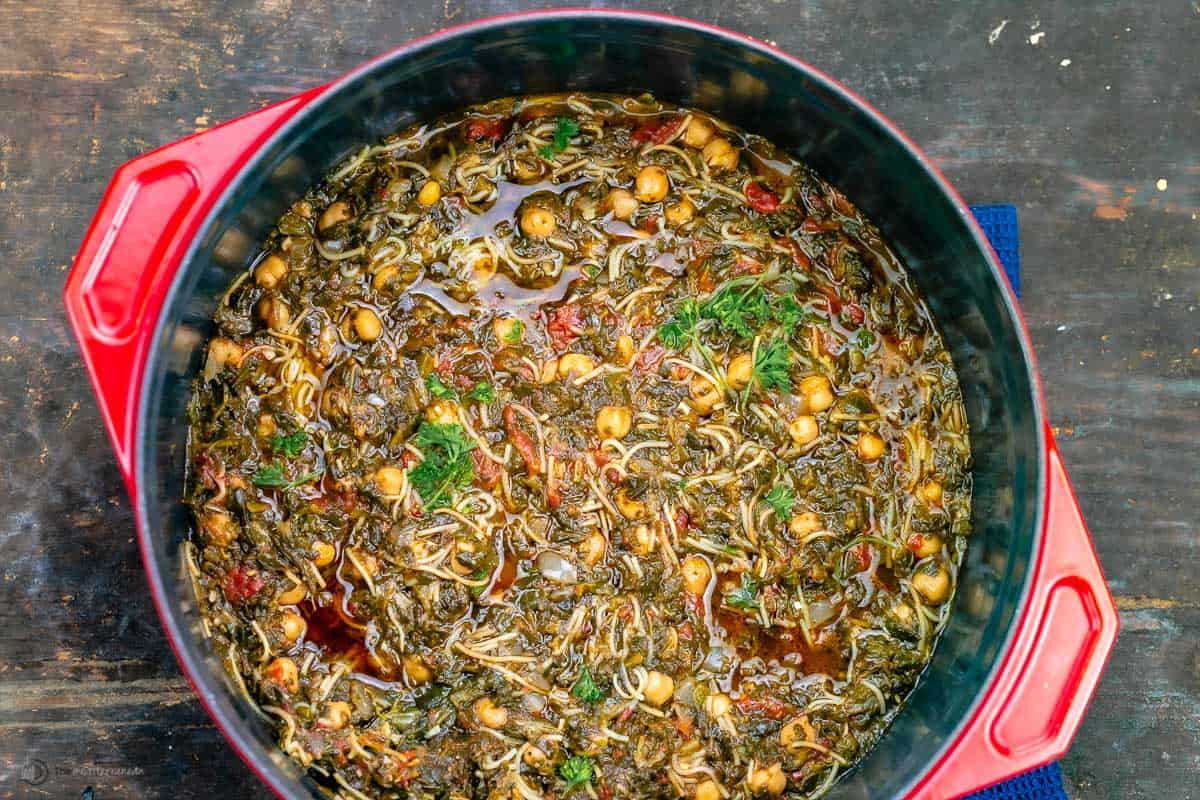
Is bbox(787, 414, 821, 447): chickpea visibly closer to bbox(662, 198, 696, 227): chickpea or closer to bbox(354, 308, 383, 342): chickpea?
bbox(662, 198, 696, 227): chickpea

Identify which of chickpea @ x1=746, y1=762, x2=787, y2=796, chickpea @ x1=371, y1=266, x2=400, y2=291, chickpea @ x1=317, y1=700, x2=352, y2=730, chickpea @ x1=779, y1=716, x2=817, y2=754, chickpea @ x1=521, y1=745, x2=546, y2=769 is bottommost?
chickpea @ x1=746, y1=762, x2=787, y2=796

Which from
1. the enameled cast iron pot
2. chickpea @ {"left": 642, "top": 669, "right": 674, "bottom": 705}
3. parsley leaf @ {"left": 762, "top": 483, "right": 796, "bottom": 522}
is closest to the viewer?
the enameled cast iron pot

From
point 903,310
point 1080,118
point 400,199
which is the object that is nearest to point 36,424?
point 400,199

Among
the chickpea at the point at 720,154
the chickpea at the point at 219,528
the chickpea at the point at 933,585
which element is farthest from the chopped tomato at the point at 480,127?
the chickpea at the point at 933,585

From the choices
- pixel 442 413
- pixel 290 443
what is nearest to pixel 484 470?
pixel 442 413

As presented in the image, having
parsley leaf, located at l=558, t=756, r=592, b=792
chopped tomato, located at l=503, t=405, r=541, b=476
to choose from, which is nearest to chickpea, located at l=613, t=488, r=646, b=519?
chopped tomato, located at l=503, t=405, r=541, b=476

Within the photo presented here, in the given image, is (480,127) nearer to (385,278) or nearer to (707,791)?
(385,278)

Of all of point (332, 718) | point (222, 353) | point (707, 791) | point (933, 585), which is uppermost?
point (222, 353)
